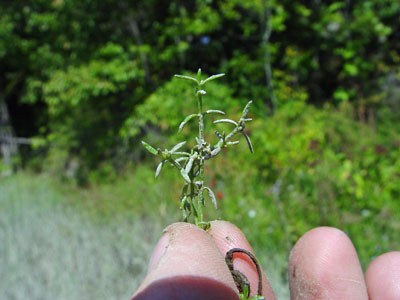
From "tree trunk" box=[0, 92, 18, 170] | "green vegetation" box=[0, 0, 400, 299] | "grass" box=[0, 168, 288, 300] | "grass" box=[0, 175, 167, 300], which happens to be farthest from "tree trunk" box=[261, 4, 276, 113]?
"tree trunk" box=[0, 92, 18, 170]

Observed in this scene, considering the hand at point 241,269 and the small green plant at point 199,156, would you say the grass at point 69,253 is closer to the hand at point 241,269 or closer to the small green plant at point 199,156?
the hand at point 241,269

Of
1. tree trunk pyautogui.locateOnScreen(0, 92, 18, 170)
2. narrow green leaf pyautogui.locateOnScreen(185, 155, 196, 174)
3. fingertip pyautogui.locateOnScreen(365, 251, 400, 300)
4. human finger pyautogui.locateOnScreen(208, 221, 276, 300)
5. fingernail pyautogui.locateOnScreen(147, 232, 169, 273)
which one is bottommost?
tree trunk pyautogui.locateOnScreen(0, 92, 18, 170)

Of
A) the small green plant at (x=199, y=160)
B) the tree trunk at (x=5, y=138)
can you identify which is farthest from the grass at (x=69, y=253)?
the tree trunk at (x=5, y=138)

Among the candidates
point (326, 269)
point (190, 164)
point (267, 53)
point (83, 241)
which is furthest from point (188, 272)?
point (267, 53)

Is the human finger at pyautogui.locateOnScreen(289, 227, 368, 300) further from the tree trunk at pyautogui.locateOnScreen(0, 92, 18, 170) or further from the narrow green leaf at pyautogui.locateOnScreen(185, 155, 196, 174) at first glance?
the tree trunk at pyautogui.locateOnScreen(0, 92, 18, 170)

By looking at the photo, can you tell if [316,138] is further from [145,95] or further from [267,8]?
[145,95]

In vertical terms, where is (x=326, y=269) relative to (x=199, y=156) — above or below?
below

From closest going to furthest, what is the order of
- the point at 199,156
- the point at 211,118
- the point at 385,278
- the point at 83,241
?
the point at 199,156
the point at 385,278
the point at 83,241
the point at 211,118

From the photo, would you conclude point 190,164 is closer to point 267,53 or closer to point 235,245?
point 235,245
